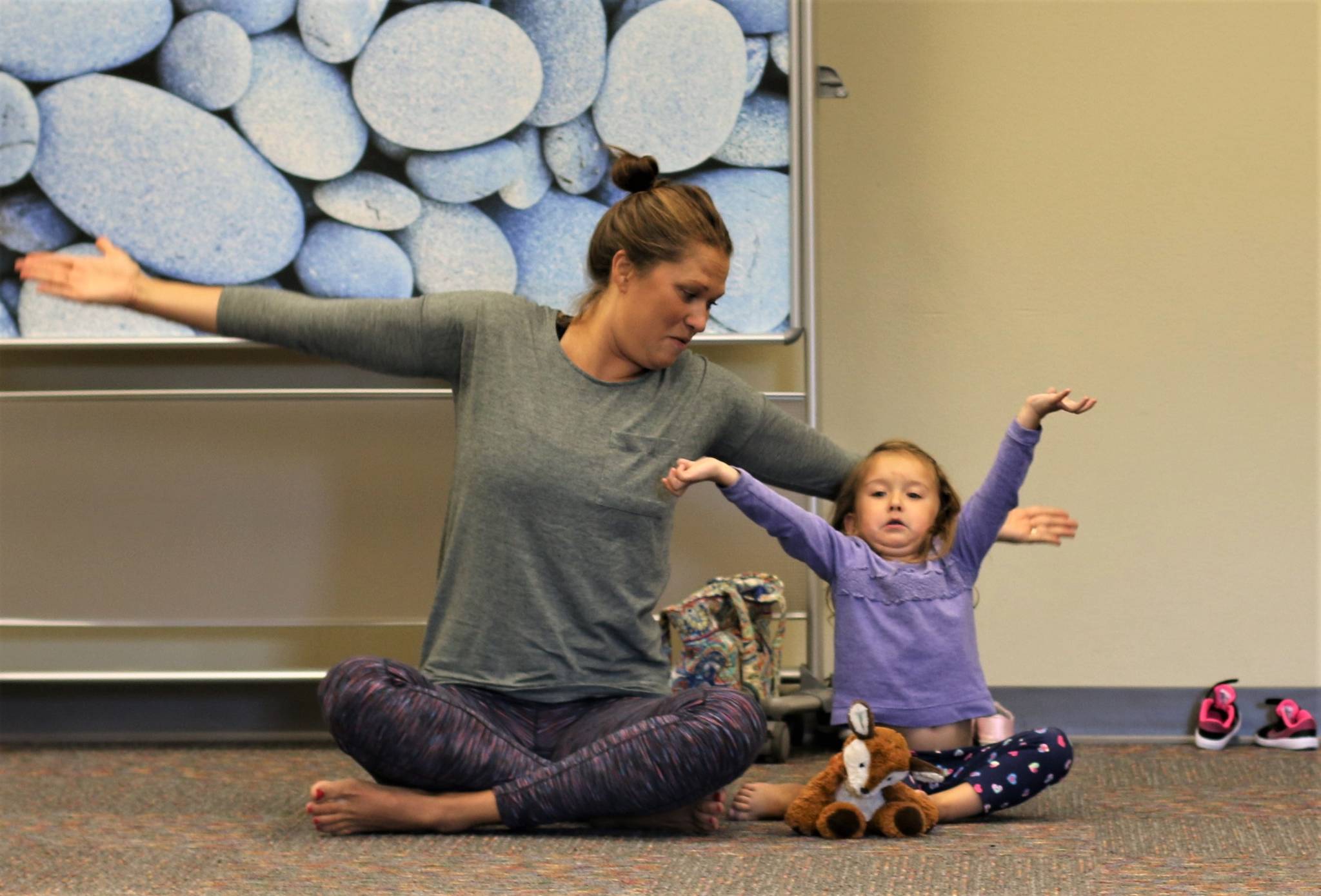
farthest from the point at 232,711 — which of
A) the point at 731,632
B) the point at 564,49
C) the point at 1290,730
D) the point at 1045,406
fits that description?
the point at 1290,730

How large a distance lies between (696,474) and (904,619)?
0.36 m

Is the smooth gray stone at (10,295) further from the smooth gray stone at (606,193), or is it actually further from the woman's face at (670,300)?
the woman's face at (670,300)

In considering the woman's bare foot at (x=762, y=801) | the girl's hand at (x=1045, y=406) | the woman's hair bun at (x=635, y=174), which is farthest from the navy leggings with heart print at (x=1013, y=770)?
the woman's hair bun at (x=635, y=174)

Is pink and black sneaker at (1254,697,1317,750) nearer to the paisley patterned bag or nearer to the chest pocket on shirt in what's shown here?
the paisley patterned bag

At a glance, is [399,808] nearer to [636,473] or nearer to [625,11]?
[636,473]

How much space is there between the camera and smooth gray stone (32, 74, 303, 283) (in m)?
2.29

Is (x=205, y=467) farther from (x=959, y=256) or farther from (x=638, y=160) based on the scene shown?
(x=959, y=256)

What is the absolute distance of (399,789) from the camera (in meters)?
1.64

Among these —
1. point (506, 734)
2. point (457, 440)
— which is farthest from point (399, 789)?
point (457, 440)

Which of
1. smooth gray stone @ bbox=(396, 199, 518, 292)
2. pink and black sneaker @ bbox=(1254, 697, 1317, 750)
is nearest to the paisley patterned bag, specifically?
smooth gray stone @ bbox=(396, 199, 518, 292)

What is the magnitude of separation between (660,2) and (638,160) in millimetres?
534

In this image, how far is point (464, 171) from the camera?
2291 mm

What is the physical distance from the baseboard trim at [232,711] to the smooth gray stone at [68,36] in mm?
1025

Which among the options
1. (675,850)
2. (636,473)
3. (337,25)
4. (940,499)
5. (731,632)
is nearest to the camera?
(675,850)
